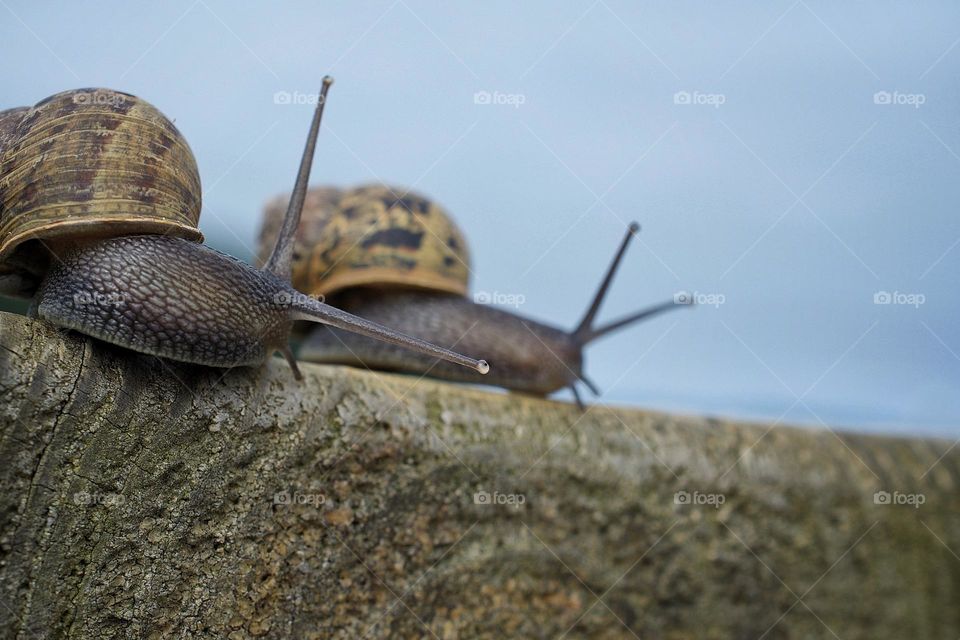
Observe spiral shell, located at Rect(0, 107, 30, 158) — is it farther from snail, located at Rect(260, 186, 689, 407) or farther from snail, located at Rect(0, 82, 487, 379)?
snail, located at Rect(260, 186, 689, 407)

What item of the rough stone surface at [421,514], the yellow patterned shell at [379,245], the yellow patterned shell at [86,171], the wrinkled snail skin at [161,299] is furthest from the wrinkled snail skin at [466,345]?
the yellow patterned shell at [86,171]

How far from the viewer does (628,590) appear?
2.30 metres

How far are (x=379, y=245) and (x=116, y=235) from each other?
137cm

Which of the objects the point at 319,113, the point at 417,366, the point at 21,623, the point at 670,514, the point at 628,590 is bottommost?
the point at 21,623

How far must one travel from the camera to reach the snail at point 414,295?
8.66 ft

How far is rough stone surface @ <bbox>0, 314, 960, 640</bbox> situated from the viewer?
138 cm

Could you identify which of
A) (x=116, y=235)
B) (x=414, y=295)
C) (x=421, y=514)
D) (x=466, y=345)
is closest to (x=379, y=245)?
(x=414, y=295)

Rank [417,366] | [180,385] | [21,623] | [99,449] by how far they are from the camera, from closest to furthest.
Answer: [21,623]
[99,449]
[180,385]
[417,366]

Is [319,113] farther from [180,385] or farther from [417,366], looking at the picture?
[417,366]

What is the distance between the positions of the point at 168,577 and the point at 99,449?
0.30 metres

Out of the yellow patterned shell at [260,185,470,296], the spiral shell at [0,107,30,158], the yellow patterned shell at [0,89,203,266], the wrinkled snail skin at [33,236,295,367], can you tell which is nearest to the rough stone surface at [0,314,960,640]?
the wrinkled snail skin at [33,236,295,367]

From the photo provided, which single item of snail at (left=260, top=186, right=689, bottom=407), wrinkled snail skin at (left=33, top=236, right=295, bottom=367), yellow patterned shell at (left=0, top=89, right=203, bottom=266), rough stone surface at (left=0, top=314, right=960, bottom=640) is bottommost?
rough stone surface at (left=0, top=314, right=960, bottom=640)

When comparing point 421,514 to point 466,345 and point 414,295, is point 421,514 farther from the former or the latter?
point 414,295

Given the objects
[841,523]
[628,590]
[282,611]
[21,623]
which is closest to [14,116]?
[21,623]
